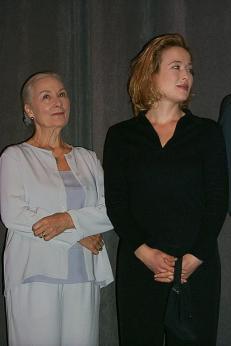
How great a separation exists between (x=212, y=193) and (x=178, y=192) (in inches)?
4.8

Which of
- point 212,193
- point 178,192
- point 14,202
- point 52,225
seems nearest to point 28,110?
point 14,202

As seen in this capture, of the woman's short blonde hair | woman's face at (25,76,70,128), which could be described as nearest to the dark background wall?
woman's face at (25,76,70,128)

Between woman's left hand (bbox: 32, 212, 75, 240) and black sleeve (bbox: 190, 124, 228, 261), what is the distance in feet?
1.70

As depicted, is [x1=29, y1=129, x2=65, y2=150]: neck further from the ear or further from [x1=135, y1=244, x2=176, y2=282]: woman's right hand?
[x1=135, y1=244, x2=176, y2=282]: woman's right hand

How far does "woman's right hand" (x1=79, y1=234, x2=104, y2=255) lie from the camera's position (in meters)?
1.82

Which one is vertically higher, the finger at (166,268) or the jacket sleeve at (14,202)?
the jacket sleeve at (14,202)

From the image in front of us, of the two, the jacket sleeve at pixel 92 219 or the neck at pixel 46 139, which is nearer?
the jacket sleeve at pixel 92 219

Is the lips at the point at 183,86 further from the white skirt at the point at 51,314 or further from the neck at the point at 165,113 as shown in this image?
the white skirt at the point at 51,314

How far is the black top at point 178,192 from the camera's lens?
1.58 meters

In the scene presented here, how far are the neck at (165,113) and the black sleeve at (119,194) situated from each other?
164 mm

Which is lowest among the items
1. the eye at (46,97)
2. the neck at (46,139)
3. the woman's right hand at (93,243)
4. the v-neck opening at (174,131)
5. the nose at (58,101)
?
the woman's right hand at (93,243)

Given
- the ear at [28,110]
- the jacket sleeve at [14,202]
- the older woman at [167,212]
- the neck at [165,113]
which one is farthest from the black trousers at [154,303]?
the ear at [28,110]

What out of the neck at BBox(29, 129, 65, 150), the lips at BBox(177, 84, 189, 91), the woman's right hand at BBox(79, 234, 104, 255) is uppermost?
the lips at BBox(177, 84, 189, 91)

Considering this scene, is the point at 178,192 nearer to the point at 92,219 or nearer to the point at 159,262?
the point at 159,262
